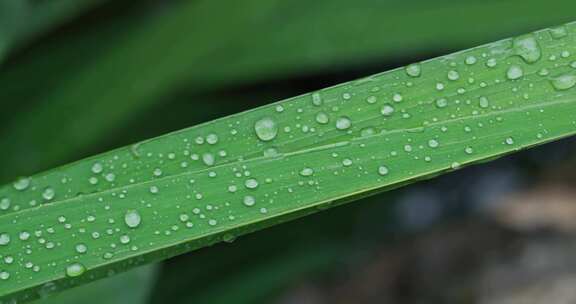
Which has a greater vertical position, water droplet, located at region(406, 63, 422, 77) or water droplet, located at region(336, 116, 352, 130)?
water droplet, located at region(406, 63, 422, 77)

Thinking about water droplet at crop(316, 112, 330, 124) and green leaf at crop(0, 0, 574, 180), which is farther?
green leaf at crop(0, 0, 574, 180)

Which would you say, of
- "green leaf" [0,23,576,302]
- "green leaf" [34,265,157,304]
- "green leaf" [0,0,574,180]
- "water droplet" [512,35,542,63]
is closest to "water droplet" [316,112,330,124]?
"green leaf" [0,23,576,302]

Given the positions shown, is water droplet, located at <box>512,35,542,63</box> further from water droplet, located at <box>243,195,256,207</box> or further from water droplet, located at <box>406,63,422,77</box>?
water droplet, located at <box>243,195,256,207</box>

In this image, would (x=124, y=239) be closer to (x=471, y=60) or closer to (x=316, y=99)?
(x=316, y=99)

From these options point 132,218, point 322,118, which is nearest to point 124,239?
point 132,218

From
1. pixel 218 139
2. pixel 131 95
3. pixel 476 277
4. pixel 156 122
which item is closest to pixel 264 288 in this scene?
pixel 156 122

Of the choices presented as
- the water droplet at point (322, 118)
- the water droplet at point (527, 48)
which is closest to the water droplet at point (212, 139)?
the water droplet at point (322, 118)

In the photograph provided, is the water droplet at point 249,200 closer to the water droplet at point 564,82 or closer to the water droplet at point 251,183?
the water droplet at point 251,183
